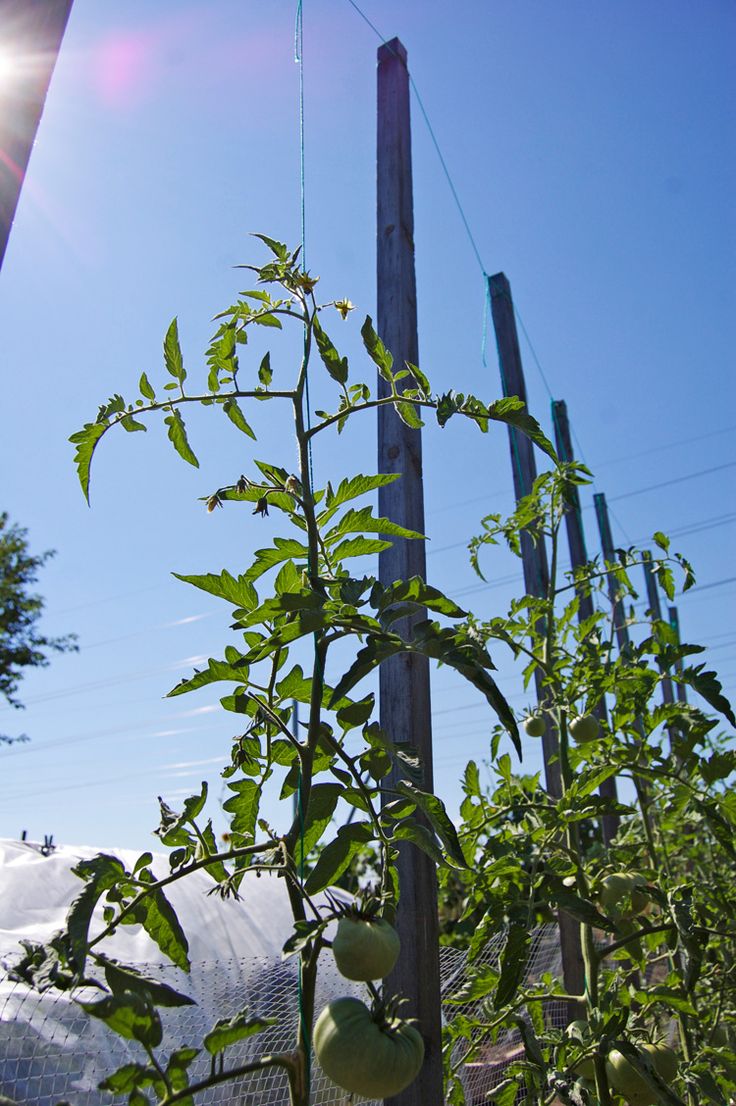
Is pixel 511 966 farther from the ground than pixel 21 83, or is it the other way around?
pixel 21 83

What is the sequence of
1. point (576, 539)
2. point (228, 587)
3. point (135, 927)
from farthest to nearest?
point (576, 539)
point (135, 927)
point (228, 587)

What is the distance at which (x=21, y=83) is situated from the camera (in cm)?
93

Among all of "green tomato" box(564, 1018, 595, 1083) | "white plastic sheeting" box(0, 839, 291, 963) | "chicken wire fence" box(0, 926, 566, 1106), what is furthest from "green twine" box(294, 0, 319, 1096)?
"white plastic sheeting" box(0, 839, 291, 963)

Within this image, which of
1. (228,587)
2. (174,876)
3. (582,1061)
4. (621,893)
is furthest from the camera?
(621,893)

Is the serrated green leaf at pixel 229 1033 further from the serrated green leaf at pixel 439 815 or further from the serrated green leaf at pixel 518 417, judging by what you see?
the serrated green leaf at pixel 518 417

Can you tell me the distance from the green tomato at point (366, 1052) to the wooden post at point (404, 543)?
267 millimetres

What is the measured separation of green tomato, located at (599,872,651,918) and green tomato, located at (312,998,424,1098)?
120 centimetres

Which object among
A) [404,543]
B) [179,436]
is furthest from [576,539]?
[179,436]

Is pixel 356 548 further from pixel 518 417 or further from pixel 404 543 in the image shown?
pixel 404 543

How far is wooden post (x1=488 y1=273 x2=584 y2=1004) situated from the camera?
2.44 metres

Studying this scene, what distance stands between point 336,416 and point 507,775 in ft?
3.59

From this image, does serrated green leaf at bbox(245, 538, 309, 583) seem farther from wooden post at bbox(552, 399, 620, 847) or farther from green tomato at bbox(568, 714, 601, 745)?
wooden post at bbox(552, 399, 620, 847)

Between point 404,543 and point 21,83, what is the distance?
3.15ft

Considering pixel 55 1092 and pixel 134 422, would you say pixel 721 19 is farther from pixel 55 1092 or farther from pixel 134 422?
pixel 55 1092
